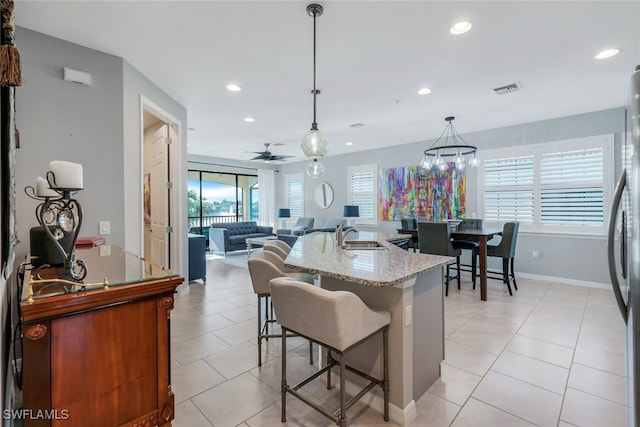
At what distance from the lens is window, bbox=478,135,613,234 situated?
4.55 meters

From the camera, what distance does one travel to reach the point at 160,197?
14.2 feet

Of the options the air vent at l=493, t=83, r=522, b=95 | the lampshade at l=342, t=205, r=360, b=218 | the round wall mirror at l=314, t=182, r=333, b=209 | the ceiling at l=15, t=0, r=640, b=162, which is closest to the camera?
the ceiling at l=15, t=0, r=640, b=162

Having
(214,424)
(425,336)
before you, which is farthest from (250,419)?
(425,336)

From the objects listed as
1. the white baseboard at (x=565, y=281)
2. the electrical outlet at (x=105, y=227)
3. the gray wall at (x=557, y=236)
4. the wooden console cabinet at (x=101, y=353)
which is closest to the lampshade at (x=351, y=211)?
the gray wall at (x=557, y=236)

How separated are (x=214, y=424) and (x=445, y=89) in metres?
3.93

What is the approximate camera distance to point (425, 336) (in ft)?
6.72

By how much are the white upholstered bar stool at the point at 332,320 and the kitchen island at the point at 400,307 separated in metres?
0.07

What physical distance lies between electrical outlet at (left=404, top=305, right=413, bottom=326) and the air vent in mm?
3145

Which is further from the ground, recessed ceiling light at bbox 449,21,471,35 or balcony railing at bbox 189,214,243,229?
recessed ceiling light at bbox 449,21,471,35

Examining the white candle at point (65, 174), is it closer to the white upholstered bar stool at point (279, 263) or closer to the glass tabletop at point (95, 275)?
the glass tabletop at point (95, 275)

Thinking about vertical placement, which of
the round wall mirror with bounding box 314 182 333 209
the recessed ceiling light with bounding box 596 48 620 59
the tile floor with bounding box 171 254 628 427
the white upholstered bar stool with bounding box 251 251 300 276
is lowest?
the tile floor with bounding box 171 254 628 427

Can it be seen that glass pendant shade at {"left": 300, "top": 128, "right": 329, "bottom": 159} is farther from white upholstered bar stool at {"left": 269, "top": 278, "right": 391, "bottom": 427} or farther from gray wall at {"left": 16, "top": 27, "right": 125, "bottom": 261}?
gray wall at {"left": 16, "top": 27, "right": 125, "bottom": 261}

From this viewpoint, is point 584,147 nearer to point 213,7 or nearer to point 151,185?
point 213,7

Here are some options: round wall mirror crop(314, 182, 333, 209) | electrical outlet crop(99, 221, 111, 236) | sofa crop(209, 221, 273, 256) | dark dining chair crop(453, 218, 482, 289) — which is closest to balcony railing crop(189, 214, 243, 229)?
sofa crop(209, 221, 273, 256)
